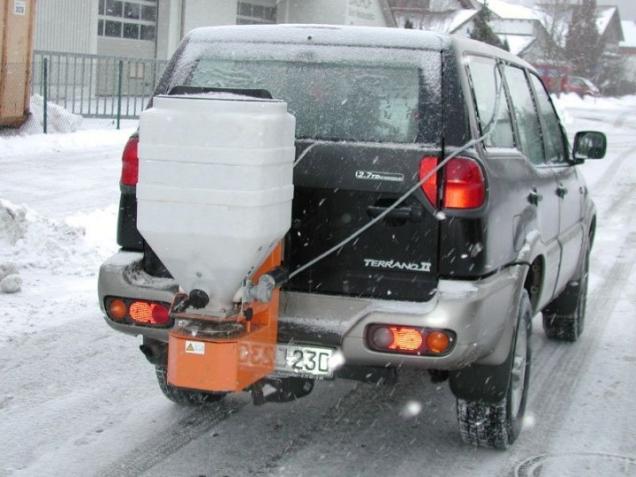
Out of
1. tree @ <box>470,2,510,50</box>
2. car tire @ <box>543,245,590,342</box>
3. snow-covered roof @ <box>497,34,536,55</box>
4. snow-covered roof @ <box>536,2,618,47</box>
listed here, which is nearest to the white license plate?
car tire @ <box>543,245,590,342</box>

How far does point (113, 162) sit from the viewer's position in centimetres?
1515

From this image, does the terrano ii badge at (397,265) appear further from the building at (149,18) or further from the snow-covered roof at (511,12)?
the snow-covered roof at (511,12)

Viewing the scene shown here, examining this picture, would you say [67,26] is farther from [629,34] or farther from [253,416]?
[629,34]

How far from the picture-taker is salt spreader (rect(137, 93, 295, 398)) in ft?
12.3

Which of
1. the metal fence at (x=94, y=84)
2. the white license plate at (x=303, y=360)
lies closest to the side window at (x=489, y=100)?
the white license plate at (x=303, y=360)

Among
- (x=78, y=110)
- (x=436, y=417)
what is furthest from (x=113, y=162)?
(x=436, y=417)

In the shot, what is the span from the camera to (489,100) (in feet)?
16.0

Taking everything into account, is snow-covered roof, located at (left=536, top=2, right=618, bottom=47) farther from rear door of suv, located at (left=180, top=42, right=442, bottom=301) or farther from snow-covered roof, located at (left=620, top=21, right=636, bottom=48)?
rear door of suv, located at (left=180, top=42, right=442, bottom=301)

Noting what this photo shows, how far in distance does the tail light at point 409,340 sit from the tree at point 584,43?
70139 millimetres

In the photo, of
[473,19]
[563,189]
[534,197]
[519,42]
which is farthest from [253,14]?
[519,42]

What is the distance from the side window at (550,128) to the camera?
6039 millimetres

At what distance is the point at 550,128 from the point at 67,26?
1873 cm

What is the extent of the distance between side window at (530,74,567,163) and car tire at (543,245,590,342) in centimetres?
101

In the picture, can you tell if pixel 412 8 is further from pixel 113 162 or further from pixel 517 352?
pixel 517 352
